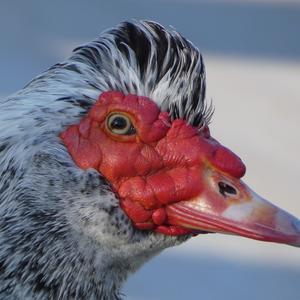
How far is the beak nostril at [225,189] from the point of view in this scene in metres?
2.63

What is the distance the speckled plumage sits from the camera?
2592 mm

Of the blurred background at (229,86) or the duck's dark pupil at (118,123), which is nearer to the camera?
the duck's dark pupil at (118,123)

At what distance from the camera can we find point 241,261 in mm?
4770

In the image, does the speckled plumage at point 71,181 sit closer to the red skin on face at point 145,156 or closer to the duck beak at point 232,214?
the red skin on face at point 145,156

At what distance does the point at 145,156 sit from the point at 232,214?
0.23m

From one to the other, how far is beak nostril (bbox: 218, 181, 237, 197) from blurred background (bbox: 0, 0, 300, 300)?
2132 mm

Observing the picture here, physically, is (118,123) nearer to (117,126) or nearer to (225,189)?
(117,126)

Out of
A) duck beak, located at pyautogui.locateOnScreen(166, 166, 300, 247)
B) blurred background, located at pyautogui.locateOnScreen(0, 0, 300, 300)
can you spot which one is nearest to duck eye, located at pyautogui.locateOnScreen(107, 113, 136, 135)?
duck beak, located at pyautogui.locateOnScreen(166, 166, 300, 247)

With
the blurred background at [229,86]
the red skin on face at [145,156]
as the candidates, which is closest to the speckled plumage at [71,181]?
the red skin on face at [145,156]

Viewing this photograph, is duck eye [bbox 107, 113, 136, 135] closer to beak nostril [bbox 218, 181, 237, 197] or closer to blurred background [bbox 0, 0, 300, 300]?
beak nostril [bbox 218, 181, 237, 197]

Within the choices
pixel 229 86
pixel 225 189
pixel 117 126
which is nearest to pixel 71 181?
pixel 117 126

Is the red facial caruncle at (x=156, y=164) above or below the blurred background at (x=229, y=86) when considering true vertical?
above

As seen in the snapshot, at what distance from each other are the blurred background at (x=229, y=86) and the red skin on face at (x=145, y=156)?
83.0 inches

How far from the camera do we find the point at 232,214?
8.55 feet
